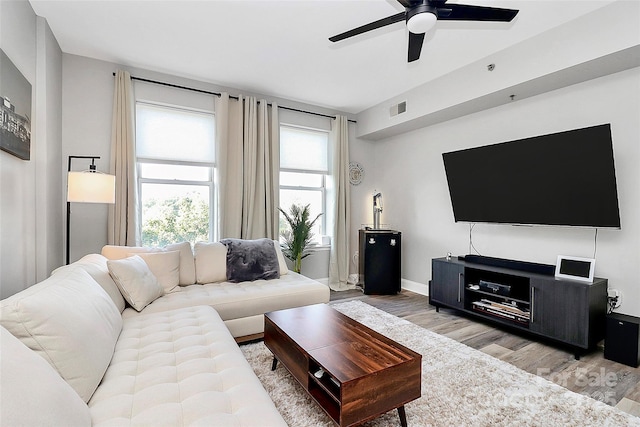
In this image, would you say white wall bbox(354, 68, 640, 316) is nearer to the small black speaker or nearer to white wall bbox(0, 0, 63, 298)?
the small black speaker

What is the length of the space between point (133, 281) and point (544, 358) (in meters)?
3.24

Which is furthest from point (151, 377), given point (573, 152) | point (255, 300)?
point (573, 152)

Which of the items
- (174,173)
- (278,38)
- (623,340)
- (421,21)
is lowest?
(623,340)

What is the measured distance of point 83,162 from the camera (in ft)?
10.7

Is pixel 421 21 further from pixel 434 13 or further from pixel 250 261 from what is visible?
pixel 250 261

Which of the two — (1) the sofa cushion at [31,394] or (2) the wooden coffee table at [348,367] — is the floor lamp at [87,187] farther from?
(1) the sofa cushion at [31,394]

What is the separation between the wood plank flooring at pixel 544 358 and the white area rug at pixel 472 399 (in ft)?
0.50

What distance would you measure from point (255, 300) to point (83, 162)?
2.41m

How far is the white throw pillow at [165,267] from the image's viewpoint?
2701 mm

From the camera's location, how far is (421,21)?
72.4 inches

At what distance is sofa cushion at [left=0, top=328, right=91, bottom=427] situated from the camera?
28.6 inches

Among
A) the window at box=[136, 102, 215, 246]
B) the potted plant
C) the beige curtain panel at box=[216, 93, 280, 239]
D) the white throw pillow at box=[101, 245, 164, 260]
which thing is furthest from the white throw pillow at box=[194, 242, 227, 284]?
the potted plant

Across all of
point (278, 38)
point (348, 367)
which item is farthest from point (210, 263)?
point (278, 38)

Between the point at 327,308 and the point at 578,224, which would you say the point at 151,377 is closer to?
the point at 327,308
